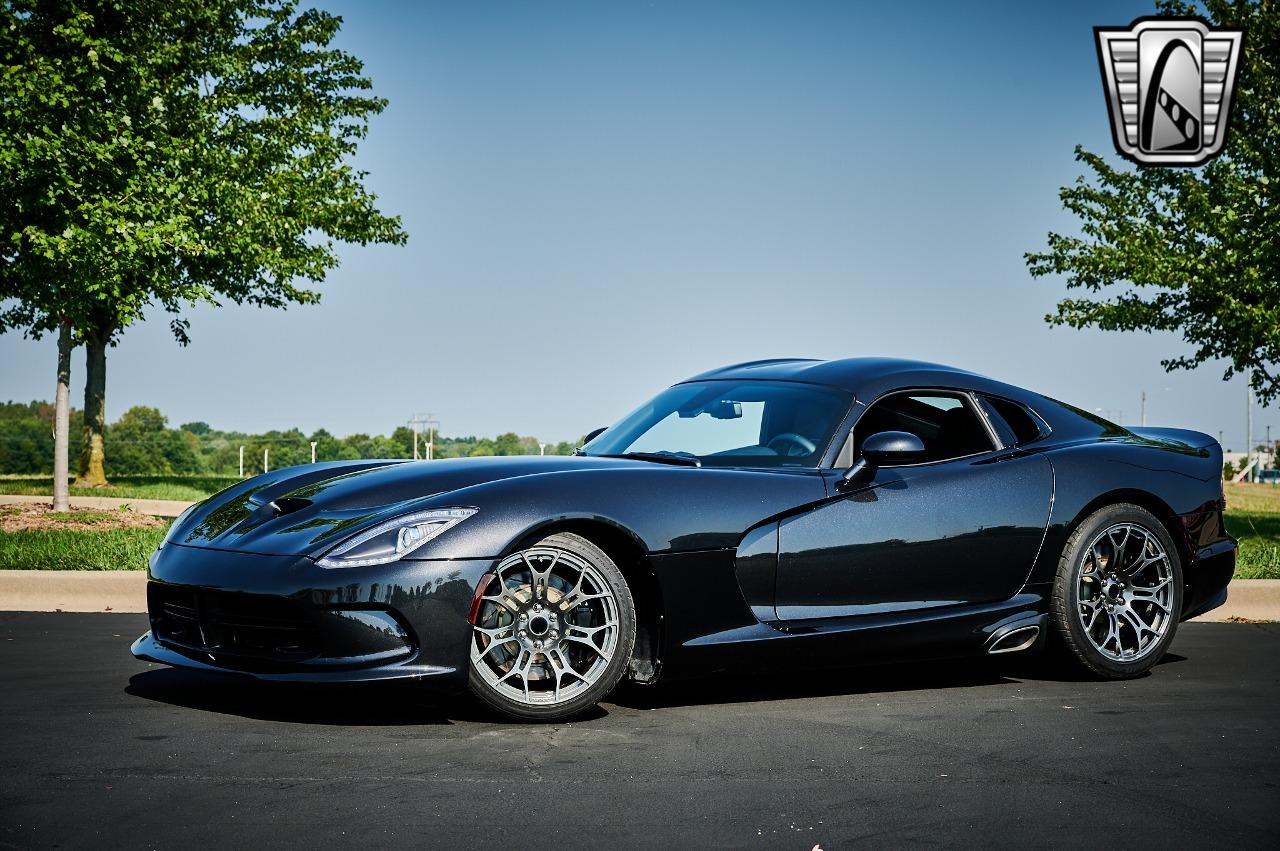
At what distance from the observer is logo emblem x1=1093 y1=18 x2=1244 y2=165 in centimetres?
1741

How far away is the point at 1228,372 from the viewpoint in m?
23.4

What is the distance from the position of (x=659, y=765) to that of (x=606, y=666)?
767 mm

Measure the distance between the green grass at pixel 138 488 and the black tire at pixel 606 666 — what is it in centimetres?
1769

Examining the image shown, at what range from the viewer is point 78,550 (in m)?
11.2

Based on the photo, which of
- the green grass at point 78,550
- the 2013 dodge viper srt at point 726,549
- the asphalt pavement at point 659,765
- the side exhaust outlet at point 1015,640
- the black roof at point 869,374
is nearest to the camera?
the asphalt pavement at point 659,765

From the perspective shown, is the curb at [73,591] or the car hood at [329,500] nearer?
the car hood at [329,500]

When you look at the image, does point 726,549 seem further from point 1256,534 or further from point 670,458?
point 1256,534

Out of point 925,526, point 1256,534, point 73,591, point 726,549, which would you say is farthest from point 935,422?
point 1256,534

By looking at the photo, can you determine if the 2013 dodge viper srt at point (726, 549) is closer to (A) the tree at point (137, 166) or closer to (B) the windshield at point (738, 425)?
(B) the windshield at point (738, 425)

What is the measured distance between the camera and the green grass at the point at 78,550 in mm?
10484

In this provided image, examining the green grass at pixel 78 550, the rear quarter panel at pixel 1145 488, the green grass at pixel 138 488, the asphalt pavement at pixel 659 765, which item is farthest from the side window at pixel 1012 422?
the green grass at pixel 138 488

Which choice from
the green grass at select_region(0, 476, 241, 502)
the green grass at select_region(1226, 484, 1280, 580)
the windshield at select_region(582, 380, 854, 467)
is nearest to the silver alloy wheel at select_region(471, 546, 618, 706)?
the windshield at select_region(582, 380, 854, 467)

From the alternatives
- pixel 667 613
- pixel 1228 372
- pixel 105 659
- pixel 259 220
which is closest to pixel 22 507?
pixel 259 220

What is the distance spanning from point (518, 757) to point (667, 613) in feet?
3.20
